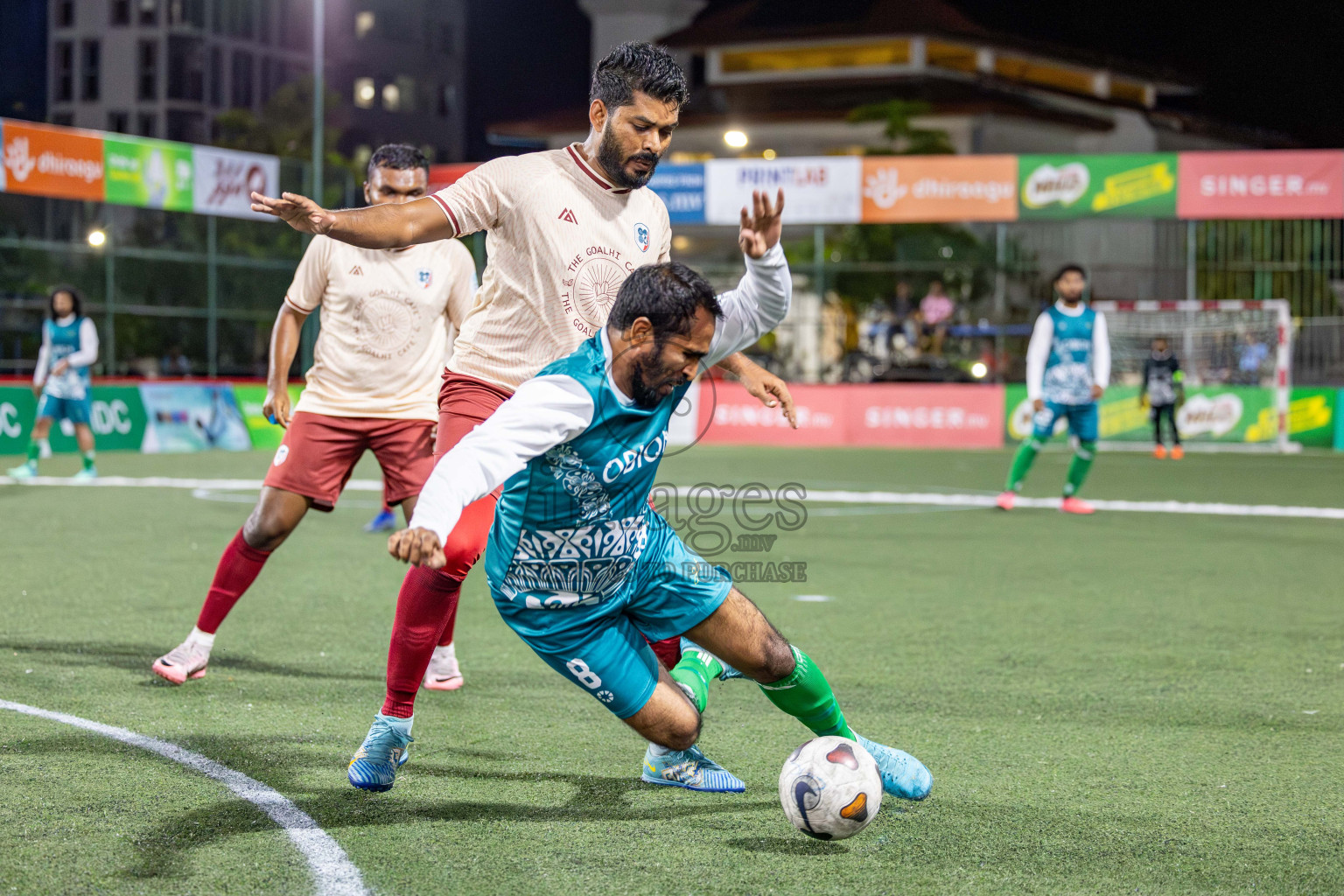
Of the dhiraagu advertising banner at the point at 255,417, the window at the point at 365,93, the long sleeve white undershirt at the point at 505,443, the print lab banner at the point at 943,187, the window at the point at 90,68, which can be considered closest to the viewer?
the long sleeve white undershirt at the point at 505,443

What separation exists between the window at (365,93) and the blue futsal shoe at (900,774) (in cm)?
7354

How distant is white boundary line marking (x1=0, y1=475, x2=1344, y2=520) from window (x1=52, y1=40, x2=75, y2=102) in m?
55.7

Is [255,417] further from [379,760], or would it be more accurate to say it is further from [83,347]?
[379,760]

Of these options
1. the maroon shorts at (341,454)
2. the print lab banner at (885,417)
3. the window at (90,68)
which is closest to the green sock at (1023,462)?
the maroon shorts at (341,454)

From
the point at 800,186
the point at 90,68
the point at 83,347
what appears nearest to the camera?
the point at 83,347

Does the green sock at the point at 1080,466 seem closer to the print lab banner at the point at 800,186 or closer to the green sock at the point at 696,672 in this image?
the green sock at the point at 696,672

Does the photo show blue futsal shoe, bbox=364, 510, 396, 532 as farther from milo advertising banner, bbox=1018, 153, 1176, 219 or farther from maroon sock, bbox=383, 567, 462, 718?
milo advertising banner, bbox=1018, 153, 1176, 219

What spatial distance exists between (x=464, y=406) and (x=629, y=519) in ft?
2.84

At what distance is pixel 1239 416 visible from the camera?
2350 cm

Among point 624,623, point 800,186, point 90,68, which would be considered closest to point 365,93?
point 90,68

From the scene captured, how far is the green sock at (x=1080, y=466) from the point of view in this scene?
1248 cm

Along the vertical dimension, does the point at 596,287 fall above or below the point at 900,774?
above

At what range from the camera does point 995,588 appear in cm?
819

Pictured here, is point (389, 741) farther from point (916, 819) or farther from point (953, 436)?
point (953, 436)
